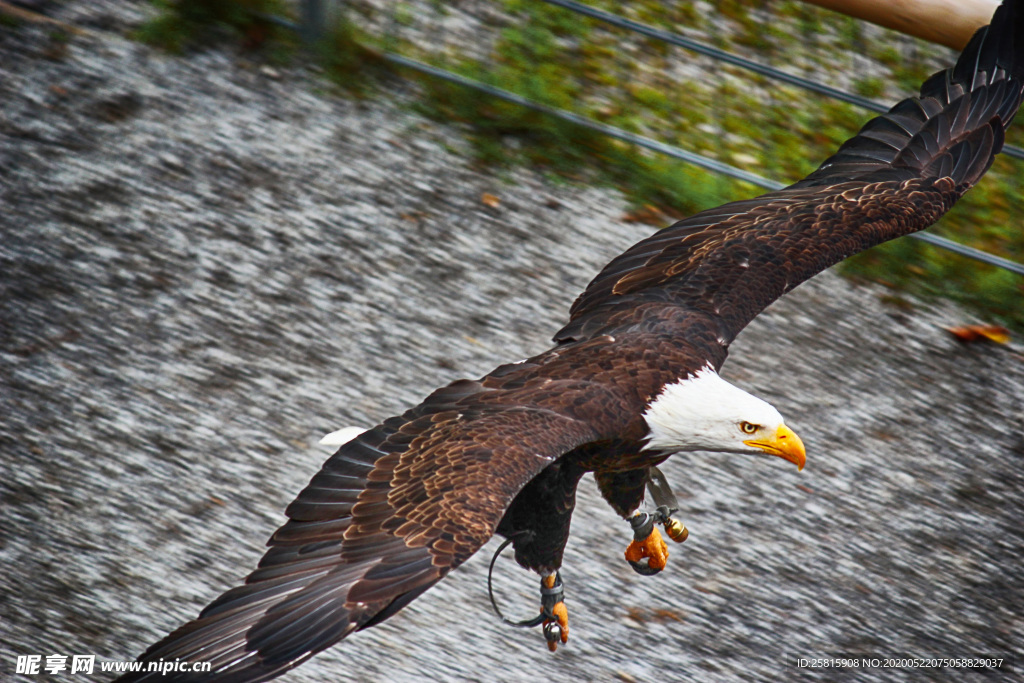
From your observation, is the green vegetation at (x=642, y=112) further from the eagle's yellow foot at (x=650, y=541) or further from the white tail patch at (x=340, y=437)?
the white tail patch at (x=340, y=437)

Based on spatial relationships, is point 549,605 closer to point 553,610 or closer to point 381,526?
point 553,610

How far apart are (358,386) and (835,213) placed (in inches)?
76.5

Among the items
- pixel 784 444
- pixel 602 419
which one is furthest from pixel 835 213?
pixel 602 419

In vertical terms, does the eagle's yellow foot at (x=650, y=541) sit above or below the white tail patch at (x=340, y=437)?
below

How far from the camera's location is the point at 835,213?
3.51m

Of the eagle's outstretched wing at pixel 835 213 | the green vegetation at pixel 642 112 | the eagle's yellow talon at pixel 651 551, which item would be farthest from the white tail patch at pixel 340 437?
the green vegetation at pixel 642 112

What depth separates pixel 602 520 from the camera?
4012 millimetres

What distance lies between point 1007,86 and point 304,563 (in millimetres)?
2951

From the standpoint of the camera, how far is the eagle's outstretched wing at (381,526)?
236 cm

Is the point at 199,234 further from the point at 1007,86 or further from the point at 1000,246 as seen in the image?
the point at 1000,246

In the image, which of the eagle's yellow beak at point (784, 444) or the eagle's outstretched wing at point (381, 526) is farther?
the eagle's yellow beak at point (784, 444)

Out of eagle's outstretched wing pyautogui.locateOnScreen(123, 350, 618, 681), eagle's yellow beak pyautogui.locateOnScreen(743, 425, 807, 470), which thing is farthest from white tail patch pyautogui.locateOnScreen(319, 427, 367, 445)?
eagle's yellow beak pyautogui.locateOnScreen(743, 425, 807, 470)

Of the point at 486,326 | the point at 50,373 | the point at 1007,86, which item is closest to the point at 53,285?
the point at 50,373

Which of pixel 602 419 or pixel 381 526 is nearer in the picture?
pixel 381 526
